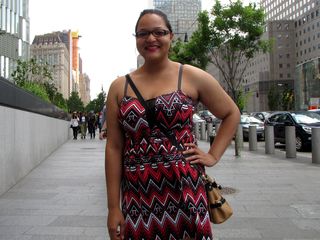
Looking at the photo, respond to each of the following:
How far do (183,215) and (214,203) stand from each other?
0.18 m

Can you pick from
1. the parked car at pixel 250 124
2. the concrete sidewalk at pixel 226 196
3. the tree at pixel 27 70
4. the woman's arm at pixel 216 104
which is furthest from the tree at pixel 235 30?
the woman's arm at pixel 216 104

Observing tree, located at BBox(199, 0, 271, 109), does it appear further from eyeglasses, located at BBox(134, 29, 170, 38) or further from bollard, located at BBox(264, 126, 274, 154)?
eyeglasses, located at BBox(134, 29, 170, 38)

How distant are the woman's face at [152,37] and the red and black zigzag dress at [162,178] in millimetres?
239

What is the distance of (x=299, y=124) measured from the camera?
16.9 m

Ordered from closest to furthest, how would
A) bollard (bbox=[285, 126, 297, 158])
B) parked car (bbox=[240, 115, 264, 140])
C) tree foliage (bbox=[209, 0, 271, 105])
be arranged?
bollard (bbox=[285, 126, 297, 158])
tree foliage (bbox=[209, 0, 271, 105])
parked car (bbox=[240, 115, 264, 140])

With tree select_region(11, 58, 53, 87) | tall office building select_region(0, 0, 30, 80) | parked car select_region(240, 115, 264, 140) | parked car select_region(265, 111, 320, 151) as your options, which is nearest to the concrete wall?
tree select_region(11, 58, 53, 87)

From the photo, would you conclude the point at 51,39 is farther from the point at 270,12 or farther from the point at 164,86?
the point at 164,86

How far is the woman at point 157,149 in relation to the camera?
2.15 m

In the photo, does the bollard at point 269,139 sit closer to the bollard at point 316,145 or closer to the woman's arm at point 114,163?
the bollard at point 316,145

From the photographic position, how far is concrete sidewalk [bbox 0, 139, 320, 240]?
5.12 meters

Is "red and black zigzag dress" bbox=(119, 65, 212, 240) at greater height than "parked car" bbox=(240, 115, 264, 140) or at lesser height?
lesser

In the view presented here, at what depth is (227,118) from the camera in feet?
7.73

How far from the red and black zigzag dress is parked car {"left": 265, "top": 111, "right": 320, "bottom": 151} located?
14.8m

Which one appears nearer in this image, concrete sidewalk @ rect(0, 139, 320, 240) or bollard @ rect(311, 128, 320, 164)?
concrete sidewalk @ rect(0, 139, 320, 240)
